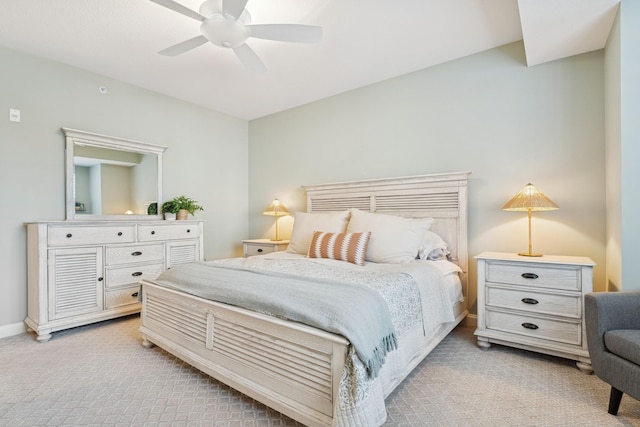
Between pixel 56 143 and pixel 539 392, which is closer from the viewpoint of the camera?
pixel 539 392

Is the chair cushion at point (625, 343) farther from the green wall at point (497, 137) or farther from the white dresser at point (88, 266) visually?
the white dresser at point (88, 266)

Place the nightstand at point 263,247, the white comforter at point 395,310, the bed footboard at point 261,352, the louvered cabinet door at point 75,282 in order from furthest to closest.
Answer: the nightstand at point 263,247 < the louvered cabinet door at point 75,282 < the bed footboard at point 261,352 < the white comforter at point 395,310

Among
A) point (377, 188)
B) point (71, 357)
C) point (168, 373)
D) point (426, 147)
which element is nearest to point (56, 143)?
point (71, 357)

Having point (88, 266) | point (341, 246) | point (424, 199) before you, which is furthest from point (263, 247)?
point (424, 199)

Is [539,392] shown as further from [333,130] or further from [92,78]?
[92,78]

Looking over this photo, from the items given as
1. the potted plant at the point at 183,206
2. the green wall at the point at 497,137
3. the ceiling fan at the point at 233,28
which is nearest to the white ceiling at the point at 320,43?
the green wall at the point at 497,137

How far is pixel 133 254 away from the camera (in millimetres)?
3357

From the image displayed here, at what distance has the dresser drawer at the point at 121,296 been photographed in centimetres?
319

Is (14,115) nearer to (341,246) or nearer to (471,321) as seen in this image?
(341,246)

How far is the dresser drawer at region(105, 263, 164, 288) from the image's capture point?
3.20 m

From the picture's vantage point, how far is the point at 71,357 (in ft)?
8.11

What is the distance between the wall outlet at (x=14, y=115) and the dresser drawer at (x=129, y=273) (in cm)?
163

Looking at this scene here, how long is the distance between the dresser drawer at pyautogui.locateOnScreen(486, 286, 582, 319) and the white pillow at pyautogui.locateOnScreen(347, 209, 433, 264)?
680 mm

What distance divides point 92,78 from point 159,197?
1.44 metres
